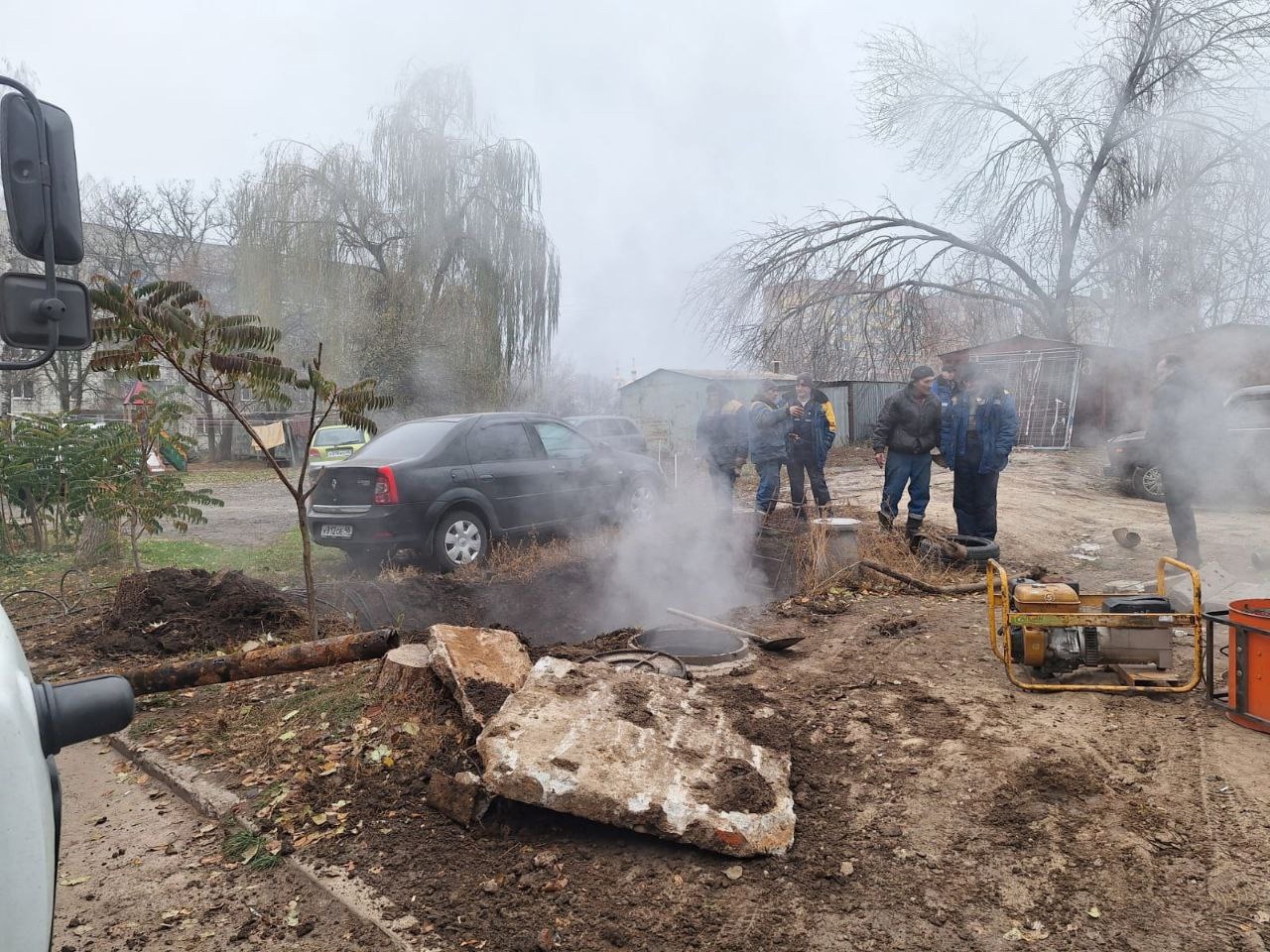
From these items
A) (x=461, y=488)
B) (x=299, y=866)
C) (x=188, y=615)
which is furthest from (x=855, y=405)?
(x=299, y=866)

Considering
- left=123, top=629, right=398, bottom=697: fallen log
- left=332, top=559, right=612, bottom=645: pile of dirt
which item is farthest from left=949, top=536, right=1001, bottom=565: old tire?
left=123, top=629, right=398, bottom=697: fallen log

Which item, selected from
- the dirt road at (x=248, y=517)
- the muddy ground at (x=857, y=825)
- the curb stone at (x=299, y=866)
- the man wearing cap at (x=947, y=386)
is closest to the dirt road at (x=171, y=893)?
the curb stone at (x=299, y=866)

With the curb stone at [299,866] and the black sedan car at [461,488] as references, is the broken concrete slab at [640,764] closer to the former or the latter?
the curb stone at [299,866]

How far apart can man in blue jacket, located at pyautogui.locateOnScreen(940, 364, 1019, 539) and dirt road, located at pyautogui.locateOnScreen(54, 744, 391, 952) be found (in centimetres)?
634

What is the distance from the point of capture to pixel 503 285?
17.8 meters

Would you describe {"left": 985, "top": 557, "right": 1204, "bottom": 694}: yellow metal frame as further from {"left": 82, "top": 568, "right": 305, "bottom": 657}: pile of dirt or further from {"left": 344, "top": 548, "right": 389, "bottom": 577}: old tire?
{"left": 344, "top": 548, "right": 389, "bottom": 577}: old tire

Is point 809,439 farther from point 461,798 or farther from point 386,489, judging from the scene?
point 461,798

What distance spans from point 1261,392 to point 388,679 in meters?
9.36

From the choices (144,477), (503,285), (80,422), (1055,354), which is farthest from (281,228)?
(1055,354)

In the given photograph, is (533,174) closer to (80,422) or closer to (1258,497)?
(80,422)

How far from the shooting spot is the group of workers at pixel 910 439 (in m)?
7.34

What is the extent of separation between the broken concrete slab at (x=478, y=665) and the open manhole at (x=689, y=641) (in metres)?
1.22

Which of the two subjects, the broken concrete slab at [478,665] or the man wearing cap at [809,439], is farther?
the man wearing cap at [809,439]

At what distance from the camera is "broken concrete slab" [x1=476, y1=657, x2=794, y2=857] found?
9.19 ft
